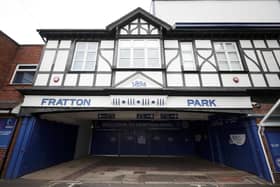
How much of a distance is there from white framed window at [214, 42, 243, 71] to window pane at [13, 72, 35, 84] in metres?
9.36

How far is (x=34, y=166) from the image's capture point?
5.66m

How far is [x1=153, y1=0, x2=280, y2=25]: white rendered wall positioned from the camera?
32.5 feet

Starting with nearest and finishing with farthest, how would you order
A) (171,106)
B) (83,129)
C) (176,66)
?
1. (171,106)
2. (176,66)
3. (83,129)

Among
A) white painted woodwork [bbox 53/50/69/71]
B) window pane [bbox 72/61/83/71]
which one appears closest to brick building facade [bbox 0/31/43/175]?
white painted woodwork [bbox 53/50/69/71]

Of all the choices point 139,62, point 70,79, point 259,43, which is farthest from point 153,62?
point 259,43

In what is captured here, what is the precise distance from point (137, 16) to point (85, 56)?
365cm

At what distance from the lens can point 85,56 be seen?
673 cm

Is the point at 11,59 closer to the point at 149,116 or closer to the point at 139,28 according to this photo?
the point at 139,28

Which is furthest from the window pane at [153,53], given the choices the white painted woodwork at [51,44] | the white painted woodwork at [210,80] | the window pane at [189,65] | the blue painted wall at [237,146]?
the white painted woodwork at [51,44]

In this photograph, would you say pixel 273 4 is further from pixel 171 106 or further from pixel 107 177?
pixel 107 177

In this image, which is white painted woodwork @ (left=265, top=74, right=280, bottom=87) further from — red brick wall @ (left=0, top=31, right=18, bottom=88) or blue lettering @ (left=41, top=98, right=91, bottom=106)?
red brick wall @ (left=0, top=31, right=18, bottom=88)

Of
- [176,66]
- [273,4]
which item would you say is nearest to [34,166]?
[176,66]

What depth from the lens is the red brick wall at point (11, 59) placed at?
6.36 meters

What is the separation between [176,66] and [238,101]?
2.95 metres
